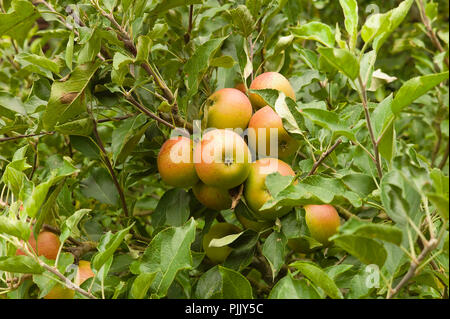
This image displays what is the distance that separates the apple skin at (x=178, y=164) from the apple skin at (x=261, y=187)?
0.12 m

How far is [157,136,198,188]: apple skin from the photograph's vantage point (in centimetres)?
96

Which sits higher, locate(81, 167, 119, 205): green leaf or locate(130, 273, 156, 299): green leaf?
locate(130, 273, 156, 299): green leaf

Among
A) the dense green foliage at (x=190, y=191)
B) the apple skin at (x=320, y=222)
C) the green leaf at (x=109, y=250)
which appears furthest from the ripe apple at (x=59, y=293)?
the apple skin at (x=320, y=222)

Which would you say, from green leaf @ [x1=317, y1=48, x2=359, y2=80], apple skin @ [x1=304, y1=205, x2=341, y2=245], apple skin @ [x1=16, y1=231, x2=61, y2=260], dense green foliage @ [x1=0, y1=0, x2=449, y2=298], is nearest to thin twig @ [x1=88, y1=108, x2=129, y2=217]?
dense green foliage @ [x1=0, y1=0, x2=449, y2=298]

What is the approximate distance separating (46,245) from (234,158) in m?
0.43

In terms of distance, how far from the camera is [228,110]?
3.22ft

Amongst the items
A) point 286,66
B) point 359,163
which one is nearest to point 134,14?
point 286,66

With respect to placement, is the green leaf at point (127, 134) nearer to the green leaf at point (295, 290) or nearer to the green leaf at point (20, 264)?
the green leaf at point (20, 264)

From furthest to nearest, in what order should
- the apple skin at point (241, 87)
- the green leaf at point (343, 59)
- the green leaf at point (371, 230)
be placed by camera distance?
the apple skin at point (241, 87), the green leaf at point (343, 59), the green leaf at point (371, 230)

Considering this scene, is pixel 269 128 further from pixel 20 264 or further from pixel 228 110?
pixel 20 264

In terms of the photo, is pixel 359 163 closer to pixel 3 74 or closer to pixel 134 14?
pixel 134 14

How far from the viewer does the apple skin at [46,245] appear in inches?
37.2

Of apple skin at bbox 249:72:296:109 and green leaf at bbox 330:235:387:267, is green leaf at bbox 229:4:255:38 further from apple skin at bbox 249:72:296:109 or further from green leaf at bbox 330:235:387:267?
green leaf at bbox 330:235:387:267

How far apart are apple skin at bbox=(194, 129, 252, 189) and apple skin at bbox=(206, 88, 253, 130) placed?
65mm
